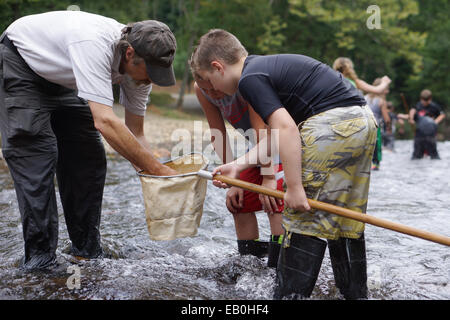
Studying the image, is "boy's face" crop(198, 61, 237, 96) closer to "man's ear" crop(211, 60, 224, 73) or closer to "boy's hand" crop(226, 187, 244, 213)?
"man's ear" crop(211, 60, 224, 73)

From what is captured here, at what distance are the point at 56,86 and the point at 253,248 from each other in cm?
179

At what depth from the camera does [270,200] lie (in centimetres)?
331

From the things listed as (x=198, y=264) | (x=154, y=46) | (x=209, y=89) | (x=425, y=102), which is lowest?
(x=425, y=102)

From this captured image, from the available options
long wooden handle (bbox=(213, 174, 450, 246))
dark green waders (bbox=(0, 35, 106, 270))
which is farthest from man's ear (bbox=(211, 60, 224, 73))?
dark green waders (bbox=(0, 35, 106, 270))

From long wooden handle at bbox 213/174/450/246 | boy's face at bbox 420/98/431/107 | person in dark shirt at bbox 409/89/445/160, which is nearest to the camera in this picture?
long wooden handle at bbox 213/174/450/246

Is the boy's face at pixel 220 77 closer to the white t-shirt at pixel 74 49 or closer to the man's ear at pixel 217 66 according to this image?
the man's ear at pixel 217 66

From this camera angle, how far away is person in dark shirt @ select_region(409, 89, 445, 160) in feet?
39.1

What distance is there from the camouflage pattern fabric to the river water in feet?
1.98

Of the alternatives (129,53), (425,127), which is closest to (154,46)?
(129,53)

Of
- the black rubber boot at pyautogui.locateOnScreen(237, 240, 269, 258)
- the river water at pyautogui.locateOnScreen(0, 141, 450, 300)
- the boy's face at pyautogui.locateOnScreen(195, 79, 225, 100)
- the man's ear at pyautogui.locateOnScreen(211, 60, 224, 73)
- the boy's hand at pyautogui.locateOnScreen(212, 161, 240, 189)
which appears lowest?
the river water at pyautogui.locateOnScreen(0, 141, 450, 300)

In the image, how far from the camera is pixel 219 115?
3.60 meters

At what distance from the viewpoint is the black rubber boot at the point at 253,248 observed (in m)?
3.72

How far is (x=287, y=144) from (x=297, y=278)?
0.76 m

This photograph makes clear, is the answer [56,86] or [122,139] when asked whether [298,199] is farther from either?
[56,86]
